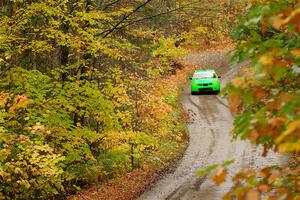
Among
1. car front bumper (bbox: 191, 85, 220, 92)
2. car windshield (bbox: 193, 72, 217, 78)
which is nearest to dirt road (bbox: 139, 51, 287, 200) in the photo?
car front bumper (bbox: 191, 85, 220, 92)

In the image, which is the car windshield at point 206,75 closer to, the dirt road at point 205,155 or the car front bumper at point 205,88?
the car front bumper at point 205,88

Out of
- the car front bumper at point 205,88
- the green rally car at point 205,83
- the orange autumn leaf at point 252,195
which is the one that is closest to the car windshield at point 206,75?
the green rally car at point 205,83

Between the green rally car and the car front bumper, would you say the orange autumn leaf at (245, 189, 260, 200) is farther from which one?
the car front bumper

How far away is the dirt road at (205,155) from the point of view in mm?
12953

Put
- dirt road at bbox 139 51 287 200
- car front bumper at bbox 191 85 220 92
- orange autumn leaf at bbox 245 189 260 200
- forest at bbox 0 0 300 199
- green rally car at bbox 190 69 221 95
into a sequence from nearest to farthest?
1. orange autumn leaf at bbox 245 189 260 200
2. forest at bbox 0 0 300 199
3. dirt road at bbox 139 51 287 200
4. green rally car at bbox 190 69 221 95
5. car front bumper at bbox 191 85 220 92

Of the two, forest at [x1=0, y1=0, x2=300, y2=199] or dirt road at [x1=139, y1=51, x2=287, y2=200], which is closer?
forest at [x1=0, y1=0, x2=300, y2=199]

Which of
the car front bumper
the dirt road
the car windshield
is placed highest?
the car windshield

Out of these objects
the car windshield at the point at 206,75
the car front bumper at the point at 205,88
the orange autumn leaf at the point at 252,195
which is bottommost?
the orange autumn leaf at the point at 252,195

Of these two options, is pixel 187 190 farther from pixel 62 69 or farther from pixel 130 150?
pixel 62 69

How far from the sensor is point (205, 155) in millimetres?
17266

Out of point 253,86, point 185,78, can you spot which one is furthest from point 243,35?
point 185,78

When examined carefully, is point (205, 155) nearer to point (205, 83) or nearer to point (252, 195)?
point (205, 83)

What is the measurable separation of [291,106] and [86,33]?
9268mm

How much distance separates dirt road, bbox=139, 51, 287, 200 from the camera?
42.5 feet
